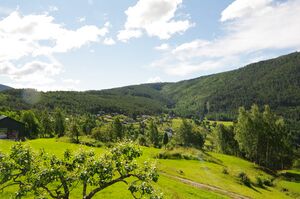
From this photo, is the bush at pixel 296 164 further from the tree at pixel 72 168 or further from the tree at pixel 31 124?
the tree at pixel 31 124

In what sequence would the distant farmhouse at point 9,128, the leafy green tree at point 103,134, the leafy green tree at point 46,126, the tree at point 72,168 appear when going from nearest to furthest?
the tree at point 72,168, the distant farmhouse at point 9,128, the leafy green tree at point 103,134, the leafy green tree at point 46,126

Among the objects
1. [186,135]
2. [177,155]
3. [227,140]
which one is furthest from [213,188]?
[186,135]

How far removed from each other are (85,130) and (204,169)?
106723 mm

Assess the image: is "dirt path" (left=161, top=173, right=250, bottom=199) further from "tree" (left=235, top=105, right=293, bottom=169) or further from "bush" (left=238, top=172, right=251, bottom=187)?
"tree" (left=235, top=105, right=293, bottom=169)

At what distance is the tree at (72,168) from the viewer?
13.7 metres

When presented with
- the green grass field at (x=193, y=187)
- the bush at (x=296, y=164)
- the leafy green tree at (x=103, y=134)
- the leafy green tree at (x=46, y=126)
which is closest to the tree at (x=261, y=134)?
the bush at (x=296, y=164)

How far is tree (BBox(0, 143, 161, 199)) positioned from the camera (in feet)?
44.9

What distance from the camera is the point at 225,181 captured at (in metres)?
52.5

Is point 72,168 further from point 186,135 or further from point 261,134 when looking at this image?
point 186,135

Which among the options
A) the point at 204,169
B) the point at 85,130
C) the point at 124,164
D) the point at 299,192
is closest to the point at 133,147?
the point at 124,164

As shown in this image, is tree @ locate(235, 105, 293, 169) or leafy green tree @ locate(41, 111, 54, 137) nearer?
tree @ locate(235, 105, 293, 169)

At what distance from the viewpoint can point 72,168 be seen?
1536 centimetres

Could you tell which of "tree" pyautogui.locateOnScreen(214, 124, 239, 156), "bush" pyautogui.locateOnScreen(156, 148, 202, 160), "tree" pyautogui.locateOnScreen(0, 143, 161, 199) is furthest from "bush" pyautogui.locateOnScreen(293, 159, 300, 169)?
"tree" pyautogui.locateOnScreen(0, 143, 161, 199)

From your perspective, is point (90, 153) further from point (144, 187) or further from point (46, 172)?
point (144, 187)
